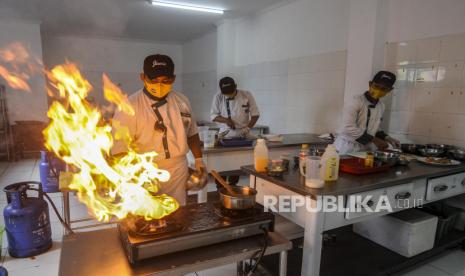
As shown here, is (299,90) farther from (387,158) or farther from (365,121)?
(387,158)

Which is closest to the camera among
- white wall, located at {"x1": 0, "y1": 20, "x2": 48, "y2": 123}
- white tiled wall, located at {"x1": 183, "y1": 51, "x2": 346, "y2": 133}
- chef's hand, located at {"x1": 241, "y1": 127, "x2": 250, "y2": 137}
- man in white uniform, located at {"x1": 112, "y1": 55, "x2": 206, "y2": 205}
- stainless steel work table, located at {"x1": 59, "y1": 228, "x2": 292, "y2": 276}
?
stainless steel work table, located at {"x1": 59, "y1": 228, "x2": 292, "y2": 276}

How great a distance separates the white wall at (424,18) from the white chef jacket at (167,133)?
2.47 m

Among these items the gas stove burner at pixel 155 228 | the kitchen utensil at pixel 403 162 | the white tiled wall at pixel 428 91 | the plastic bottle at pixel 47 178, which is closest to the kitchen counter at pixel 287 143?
the white tiled wall at pixel 428 91

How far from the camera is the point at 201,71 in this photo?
24.8 ft

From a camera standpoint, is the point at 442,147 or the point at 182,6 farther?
the point at 182,6

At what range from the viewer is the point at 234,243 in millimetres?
1285

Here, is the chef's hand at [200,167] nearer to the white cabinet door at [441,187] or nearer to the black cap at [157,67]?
the black cap at [157,67]

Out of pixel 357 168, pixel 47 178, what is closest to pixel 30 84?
pixel 47 178

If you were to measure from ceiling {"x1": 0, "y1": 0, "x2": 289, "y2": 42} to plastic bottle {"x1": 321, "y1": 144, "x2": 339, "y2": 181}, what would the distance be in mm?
2259

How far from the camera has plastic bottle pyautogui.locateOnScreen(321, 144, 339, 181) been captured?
1.74m

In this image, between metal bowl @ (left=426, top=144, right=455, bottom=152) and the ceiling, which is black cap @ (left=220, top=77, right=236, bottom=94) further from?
metal bowl @ (left=426, top=144, right=455, bottom=152)

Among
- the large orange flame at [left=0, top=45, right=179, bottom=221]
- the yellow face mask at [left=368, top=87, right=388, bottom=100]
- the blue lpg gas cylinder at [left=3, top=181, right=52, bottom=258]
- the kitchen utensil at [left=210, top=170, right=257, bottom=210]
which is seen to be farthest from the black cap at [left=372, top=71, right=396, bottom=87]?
the blue lpg gas cylinder at [left=3, top=181, right=52, bottom=258]

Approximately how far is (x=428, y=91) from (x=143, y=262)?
118 inches

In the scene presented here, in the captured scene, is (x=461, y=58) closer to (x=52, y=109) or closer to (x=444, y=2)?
(x=444, y=2)
